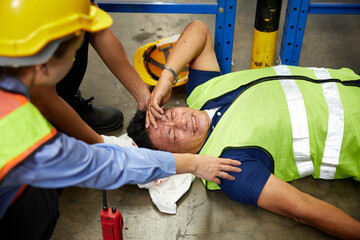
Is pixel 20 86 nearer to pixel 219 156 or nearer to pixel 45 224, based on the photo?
pixel 45 224

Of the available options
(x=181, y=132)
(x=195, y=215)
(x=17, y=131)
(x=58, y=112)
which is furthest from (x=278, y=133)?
(x=17, y=131)

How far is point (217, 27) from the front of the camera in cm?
325

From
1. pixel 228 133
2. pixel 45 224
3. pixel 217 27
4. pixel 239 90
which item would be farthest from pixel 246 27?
pixel 45 224

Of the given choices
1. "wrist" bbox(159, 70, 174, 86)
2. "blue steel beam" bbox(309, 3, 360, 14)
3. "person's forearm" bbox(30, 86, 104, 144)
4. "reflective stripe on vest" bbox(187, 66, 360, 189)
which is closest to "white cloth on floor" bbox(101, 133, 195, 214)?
"reflective stripe on vest" bbox(187, 66, 360, 189)

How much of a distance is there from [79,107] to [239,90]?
1.35 m

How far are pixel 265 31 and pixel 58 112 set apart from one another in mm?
1826

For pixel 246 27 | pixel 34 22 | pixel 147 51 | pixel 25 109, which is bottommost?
pixel 246 27

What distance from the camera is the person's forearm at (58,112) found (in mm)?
2156

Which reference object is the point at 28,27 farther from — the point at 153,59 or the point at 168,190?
the point at 153,59

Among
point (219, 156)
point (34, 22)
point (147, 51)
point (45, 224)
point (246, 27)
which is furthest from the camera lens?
point (246, 27)

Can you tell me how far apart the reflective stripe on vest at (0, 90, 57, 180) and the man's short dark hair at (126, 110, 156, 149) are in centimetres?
125

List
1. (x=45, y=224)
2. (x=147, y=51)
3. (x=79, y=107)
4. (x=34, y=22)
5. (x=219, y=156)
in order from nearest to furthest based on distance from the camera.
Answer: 1. (x=34, y=22)
2. (x=45, y=224)
3. (x=219, y=156)
4. (x=79, y=107)
5. (x=147, y=51)

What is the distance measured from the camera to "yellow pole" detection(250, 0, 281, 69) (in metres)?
3.09

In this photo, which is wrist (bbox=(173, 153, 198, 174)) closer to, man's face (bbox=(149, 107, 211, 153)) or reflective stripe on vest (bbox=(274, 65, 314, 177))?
man's face (bbox=(149, 107, 211, 153))
